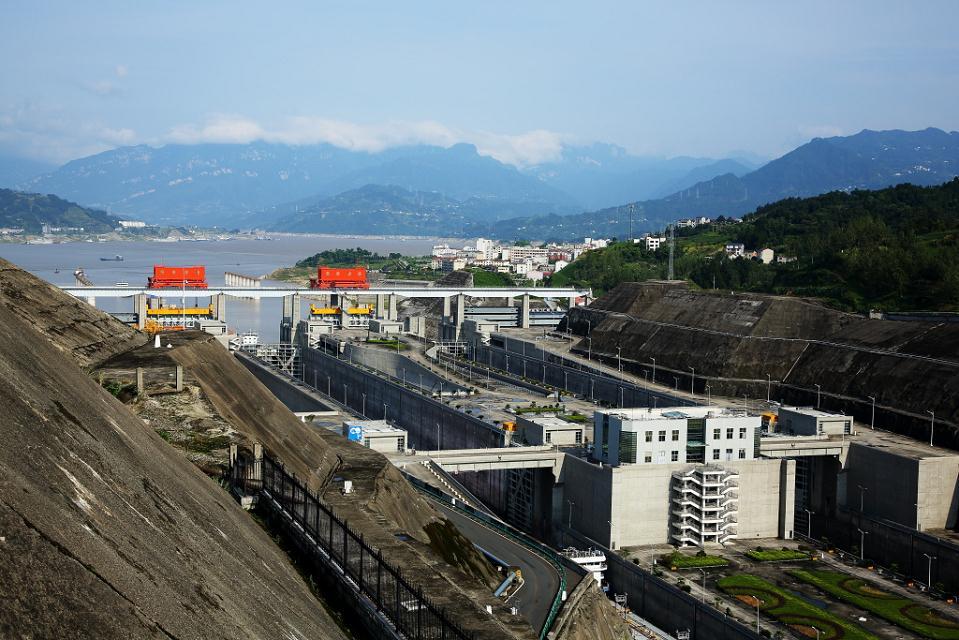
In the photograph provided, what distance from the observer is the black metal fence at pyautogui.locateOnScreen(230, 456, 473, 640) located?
1098cm

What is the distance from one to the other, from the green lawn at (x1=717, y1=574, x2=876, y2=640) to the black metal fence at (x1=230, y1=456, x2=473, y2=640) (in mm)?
16437

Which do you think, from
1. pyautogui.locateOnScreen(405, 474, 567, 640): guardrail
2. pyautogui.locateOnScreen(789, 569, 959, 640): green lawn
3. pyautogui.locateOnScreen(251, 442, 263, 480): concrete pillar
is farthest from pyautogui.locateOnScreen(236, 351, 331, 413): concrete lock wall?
pyautogui.locateOnScreen(251, 442, 263, 480): concrete pillar

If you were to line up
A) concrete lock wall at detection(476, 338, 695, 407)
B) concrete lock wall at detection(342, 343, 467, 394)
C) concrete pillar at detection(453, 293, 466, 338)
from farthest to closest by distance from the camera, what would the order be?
concrete pillar at detection(453, 293, 466, 338) → concrete lock wall at detection(342, 343, 467, 394) → concrete lock wall at detection(476, 338, 695, 407)

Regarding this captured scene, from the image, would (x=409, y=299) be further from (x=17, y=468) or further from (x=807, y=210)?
(x=17, y=468)

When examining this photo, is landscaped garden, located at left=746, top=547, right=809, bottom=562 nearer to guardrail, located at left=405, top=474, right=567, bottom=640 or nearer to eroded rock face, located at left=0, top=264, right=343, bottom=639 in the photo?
guardrail, located at left=405, top=474, right=567, bottom=640

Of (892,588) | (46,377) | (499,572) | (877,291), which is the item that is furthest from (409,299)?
(46,377)

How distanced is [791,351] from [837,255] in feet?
91.0

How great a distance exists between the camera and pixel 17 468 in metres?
7.75

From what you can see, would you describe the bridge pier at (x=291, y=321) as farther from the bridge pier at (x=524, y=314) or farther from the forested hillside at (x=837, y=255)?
the forested hillside at (x=837, y=255)

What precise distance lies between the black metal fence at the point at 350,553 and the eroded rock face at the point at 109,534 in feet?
1.69

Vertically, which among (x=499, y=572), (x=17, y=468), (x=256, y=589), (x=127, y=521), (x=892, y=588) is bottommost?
(x=892, y=588)

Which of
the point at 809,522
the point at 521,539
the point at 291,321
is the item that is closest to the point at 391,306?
the point at 291,321

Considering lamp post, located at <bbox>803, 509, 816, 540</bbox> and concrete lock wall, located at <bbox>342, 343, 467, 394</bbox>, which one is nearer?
lamp post, located at <bbox>803, 509, 816, 540</bbox>

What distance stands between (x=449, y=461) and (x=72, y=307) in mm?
16827
